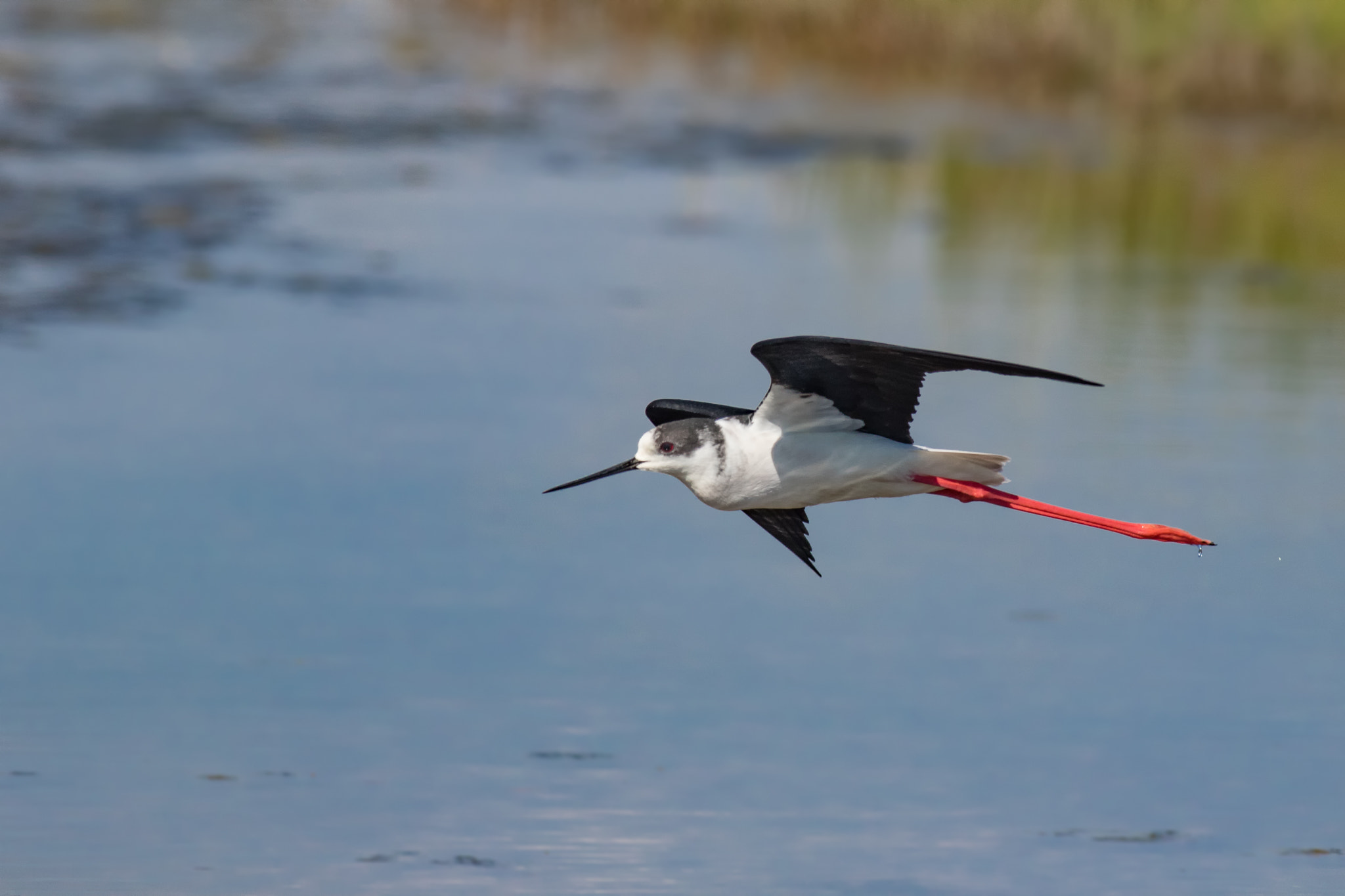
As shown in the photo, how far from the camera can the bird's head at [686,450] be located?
17.8 ft

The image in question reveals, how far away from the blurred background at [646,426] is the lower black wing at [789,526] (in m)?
0.84

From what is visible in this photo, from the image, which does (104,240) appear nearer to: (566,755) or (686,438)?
(566,755)

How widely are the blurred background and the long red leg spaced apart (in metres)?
0.99

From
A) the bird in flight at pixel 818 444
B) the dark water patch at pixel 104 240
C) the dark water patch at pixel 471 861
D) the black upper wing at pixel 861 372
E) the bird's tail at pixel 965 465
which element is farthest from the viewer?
the dark water patch at pixel 104 240

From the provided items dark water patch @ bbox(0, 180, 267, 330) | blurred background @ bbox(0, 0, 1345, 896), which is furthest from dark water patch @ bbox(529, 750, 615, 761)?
dark water patch @ bbox(0, 180, 267, 330)

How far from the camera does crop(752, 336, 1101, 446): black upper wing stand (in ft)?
17.1

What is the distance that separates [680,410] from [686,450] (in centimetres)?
47

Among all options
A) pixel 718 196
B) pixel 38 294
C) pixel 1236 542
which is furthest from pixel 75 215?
pixel 1236 542

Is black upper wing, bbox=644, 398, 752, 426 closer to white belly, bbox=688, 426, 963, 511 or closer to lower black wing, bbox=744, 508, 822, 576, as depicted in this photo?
white belly, bbox=688, 426, 963, 511

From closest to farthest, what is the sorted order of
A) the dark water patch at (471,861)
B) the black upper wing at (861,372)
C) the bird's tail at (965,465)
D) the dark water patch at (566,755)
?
the black upper wing at (861,372), the bird's tail at (965,465), the dark water patch at (471,861), the dark water patch at (566,755)

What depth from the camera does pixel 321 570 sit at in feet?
26.1

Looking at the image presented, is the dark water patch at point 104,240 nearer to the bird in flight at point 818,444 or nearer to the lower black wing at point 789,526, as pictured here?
the lower black wing at point 789,526

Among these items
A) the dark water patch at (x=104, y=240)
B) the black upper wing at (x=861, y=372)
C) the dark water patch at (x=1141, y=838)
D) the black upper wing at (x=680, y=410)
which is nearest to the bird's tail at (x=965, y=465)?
the black upper wing at (x=861, y=372)

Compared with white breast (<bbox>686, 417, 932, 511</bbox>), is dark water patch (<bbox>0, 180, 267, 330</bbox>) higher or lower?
lower
